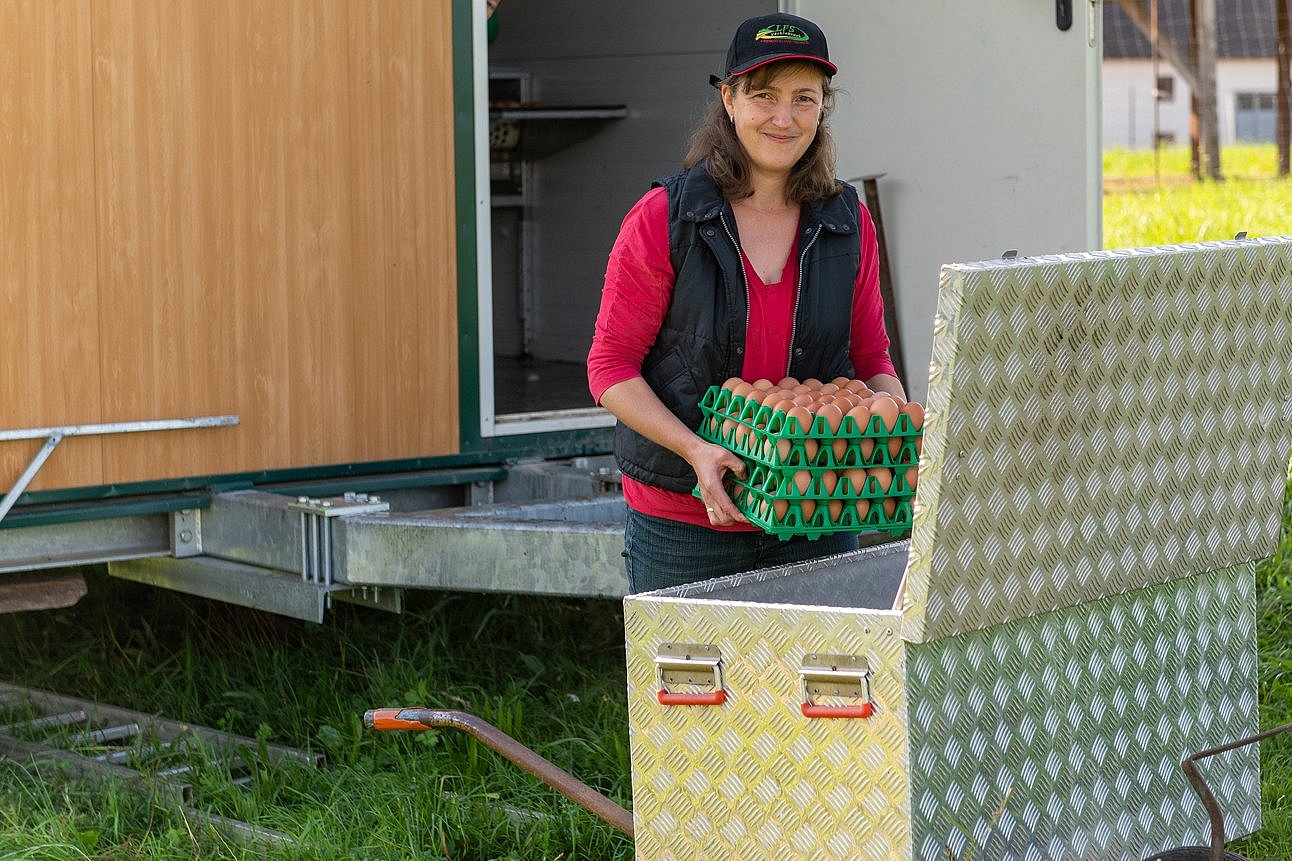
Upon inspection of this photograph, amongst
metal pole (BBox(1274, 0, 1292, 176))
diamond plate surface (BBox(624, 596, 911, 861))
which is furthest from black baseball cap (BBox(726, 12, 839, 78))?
metal pole (BBox(1274, 0, 1292, 176))

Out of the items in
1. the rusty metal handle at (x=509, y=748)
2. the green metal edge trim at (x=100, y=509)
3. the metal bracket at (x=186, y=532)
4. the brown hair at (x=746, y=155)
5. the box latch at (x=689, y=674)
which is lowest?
the rusty metal handle at (x=509, y=748)

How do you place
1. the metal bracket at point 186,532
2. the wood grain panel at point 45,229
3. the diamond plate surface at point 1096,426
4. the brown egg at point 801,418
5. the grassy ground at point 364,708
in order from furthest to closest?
the metal bracket at point 186,532 < the wood grain panel at point 45,229 < the grassy ground at point 364,708 < the brown egg at point 801,418 < the diamond plate surface at point 1096,426

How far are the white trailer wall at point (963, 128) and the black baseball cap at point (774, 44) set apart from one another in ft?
6.28

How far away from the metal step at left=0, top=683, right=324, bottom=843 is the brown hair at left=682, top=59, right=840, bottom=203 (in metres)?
1.98

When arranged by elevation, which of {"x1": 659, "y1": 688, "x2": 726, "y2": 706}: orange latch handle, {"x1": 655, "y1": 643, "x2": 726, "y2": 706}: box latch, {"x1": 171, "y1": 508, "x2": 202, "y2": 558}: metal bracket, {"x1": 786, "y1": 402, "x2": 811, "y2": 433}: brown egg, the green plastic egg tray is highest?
{"x1": 786, "y1": 402, "x2": 811, "y2": 433}: brown egg

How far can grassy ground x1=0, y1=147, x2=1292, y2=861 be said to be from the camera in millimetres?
4008

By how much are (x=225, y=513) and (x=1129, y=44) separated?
101 feet

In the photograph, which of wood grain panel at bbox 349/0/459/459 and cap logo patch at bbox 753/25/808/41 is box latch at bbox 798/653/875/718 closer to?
cap logo patch at bbox 753/25/808/41

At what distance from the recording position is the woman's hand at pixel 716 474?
3031 mm

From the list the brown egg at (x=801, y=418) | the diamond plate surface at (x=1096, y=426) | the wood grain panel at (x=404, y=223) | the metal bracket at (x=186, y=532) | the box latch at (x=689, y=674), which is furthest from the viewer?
the wood grain panel at (x=404, y=223)

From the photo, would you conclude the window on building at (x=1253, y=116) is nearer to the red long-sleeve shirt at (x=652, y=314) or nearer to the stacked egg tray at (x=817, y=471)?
the red long-sleeve shirt at (x=652, y=314)

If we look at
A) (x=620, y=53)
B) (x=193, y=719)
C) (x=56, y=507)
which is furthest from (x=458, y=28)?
(x=620, y=53)

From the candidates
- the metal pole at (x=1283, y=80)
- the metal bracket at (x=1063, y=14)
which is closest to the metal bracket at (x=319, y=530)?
the metal bracket at (x=1063, y=14)

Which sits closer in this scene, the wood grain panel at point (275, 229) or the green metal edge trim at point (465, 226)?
the wood grain panel at point (275, 229)
